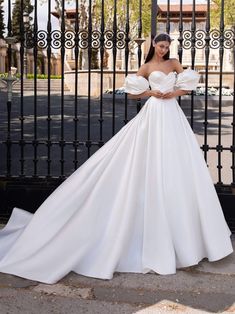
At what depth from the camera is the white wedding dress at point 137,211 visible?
398cm

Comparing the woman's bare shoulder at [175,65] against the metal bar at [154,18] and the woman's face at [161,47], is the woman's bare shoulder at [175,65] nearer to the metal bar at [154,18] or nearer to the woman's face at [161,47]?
the woman's face at [161,47]

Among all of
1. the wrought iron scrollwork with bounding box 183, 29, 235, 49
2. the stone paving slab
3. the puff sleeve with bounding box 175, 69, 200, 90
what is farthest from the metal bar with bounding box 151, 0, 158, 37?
the stone paving slab

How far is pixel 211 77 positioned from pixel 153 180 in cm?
2320

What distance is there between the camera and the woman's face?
14.0ft

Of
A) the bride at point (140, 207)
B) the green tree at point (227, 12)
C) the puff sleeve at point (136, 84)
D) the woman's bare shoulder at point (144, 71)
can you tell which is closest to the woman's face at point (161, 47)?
the bride at point (140, 207)

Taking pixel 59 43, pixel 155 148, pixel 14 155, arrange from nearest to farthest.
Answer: pixel 155 148
pixel 59 43
pixel 14 155

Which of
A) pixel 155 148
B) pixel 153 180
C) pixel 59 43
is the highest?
pixel 59 43

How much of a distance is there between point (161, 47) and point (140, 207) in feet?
4.58

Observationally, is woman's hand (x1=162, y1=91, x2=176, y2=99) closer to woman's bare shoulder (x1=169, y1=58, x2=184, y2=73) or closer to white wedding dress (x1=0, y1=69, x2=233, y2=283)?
white wedding dress (x1=0, y1=69, x2=233, y2=283)

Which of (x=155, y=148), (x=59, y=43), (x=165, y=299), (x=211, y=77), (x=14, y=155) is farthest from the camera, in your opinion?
(x=211, y=77)

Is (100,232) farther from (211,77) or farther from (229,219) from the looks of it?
(211,77)

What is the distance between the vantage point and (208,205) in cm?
417

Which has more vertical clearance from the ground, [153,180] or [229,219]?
[153,180]

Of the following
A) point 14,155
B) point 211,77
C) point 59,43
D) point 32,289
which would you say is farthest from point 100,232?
point 211,77
